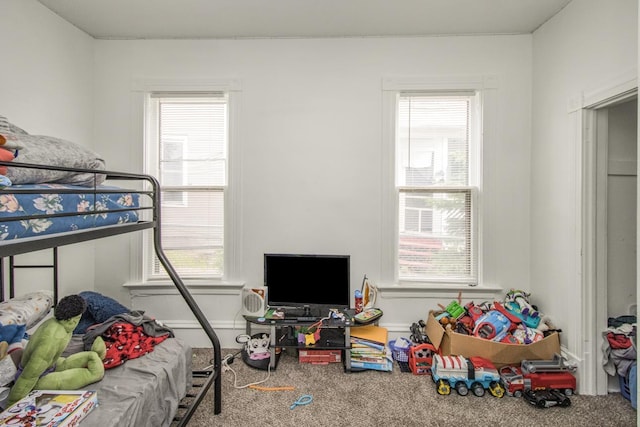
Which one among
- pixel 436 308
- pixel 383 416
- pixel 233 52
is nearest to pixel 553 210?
pixel 436 308

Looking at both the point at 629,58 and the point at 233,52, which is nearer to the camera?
the point at 629,58

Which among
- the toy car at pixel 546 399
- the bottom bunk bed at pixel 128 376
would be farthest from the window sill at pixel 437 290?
the bottom bunk bed at pixel 128 376

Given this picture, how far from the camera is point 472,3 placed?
7.29 ft

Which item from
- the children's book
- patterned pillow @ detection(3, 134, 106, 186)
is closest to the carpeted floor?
the children's book

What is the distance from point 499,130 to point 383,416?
2417 mm

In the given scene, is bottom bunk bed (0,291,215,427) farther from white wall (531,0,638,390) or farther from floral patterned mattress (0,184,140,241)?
white wall (531,0,638,390)

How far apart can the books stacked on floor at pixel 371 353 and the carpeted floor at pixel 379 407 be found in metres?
0.07

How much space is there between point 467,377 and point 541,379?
49 cm

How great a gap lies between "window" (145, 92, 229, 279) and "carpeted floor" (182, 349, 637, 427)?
1106 mm

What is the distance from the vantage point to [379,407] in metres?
1.93

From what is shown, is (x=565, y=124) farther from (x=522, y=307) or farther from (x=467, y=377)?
(x=467, y=377)

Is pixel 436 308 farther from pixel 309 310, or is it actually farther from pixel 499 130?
pixel 499 130

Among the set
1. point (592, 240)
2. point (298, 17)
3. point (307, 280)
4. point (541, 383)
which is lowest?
point (541, 383)

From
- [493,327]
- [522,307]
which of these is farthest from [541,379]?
[522,307]
